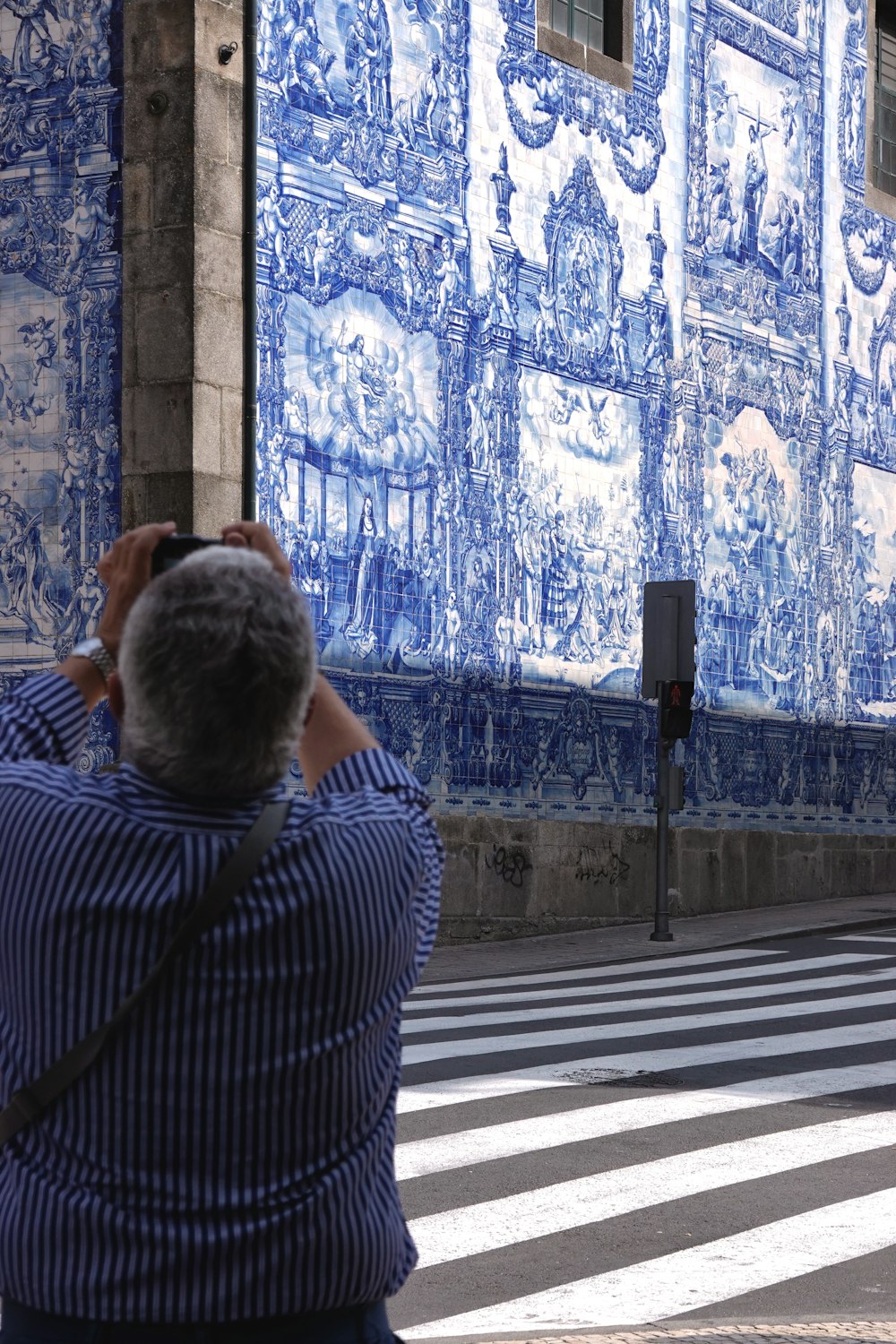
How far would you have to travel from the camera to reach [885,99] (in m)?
26.1

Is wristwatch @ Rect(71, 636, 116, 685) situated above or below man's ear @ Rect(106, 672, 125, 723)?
above

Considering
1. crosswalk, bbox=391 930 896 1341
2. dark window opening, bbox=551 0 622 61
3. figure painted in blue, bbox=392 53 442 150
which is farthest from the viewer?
dark window opening, bbox=551 0 622 61

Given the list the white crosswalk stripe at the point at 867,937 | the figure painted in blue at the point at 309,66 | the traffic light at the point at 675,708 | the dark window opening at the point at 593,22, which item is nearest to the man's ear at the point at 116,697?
the figure painted in blue at the point at 309,66

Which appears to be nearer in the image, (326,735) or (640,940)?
(326,735)

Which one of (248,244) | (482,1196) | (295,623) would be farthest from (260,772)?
(248,244)

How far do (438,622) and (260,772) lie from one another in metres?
16.2

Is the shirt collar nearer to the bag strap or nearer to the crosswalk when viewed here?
the bag strap

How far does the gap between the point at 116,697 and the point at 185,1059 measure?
47 cm

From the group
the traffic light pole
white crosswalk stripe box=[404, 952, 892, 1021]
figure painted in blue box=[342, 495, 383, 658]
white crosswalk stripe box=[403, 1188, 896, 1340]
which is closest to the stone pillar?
figure painted in blue box=[342, 495, 383, 658]

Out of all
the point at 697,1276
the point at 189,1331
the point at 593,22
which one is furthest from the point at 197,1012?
the point at 593,22

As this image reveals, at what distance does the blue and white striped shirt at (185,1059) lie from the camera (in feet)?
7.94

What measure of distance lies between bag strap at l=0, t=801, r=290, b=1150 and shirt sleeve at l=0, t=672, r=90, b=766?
327 millimetres

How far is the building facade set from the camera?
17016 millimetres

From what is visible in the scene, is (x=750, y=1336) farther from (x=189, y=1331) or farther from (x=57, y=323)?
(x=57, y=323)
